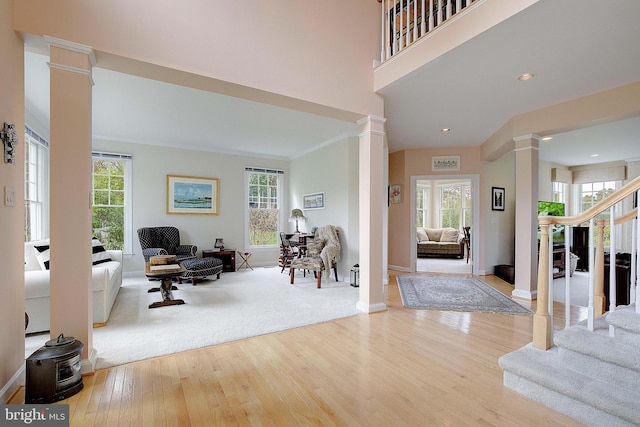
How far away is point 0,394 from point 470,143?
6.75 metres

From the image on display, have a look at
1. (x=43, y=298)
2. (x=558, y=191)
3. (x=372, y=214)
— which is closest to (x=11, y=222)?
(x=43, y=298)

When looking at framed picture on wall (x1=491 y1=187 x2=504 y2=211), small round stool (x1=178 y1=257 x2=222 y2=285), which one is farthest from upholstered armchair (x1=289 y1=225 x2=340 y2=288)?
framed picture on wall (x1=491 y1=187 x2=504 y2=211)

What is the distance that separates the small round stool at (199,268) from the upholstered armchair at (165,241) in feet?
1.82

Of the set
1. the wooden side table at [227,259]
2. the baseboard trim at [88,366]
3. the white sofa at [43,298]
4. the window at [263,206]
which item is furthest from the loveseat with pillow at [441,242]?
the baseboard trim at [88,366]

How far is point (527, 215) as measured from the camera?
4.14 m

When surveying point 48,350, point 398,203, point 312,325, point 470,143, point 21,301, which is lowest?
point 312,325

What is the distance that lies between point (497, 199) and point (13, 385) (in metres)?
7.15

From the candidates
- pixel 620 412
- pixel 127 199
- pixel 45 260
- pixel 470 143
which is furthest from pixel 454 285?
pixel 127 199

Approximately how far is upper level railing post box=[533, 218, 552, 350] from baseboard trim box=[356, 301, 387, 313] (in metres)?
1.64

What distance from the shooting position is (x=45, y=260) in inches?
128

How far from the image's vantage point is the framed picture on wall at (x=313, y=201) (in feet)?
20.2

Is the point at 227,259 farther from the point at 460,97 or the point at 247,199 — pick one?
the point at 460,97

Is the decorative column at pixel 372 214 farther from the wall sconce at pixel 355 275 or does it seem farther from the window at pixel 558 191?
the window at pixel 558 191

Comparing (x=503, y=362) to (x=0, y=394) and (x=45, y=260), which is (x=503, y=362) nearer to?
(x=0, y=394)
